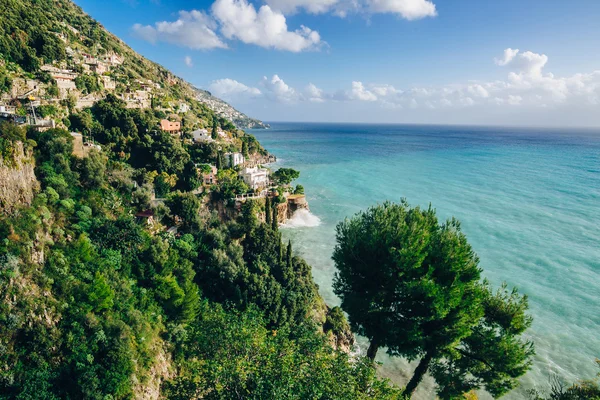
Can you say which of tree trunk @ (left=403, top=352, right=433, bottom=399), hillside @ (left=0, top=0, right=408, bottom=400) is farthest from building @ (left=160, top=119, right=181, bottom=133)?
tree trunk @ (left=403, top=352, right=433, bottom=399)

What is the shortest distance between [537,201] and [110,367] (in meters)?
72.7

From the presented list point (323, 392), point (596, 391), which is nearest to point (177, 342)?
point (323, 392)

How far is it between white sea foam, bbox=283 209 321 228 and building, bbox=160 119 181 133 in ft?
87.3

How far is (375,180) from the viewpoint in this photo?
8075 centimetres

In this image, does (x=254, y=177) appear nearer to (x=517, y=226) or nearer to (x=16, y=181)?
(x=16, y=181)

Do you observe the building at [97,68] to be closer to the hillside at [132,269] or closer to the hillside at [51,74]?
the hillside at [51,74]

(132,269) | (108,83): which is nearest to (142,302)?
(132,269)

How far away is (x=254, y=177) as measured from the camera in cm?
5431

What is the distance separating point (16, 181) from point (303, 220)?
37.7 m

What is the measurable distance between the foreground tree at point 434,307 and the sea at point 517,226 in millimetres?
7027

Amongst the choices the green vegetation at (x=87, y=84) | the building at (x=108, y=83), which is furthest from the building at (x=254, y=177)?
the building at (x=108, y=83)

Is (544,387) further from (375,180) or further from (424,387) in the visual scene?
(375,180)

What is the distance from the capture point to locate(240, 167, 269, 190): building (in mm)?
53656

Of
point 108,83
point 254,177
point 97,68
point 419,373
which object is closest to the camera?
point 419,373
